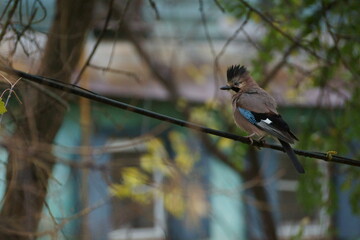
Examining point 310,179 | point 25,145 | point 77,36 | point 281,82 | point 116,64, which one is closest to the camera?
point 25,145

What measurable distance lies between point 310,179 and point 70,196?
510cm

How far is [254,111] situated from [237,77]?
2.10ft

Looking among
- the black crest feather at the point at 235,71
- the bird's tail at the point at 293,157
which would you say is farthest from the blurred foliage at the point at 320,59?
the bird's tail at the point at 293,157

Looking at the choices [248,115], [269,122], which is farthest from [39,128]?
[269,122]

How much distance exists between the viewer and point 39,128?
6.53 meters

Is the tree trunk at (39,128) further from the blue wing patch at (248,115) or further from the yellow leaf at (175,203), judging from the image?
the yellow leaf at (175,203)

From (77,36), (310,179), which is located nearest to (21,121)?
(77,36)

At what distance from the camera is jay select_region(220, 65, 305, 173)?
528 cm

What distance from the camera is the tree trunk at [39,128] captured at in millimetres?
6176

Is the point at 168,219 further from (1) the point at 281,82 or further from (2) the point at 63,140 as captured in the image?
(1) the point at 281,82

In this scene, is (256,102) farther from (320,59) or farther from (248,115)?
(320,59)

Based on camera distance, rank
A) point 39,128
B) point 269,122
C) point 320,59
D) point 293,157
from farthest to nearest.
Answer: point 320,59 < point 39,128 < point 269,122 < point 293,157

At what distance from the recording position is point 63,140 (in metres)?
12.0

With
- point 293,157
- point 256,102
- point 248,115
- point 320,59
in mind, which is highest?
point 320,59
